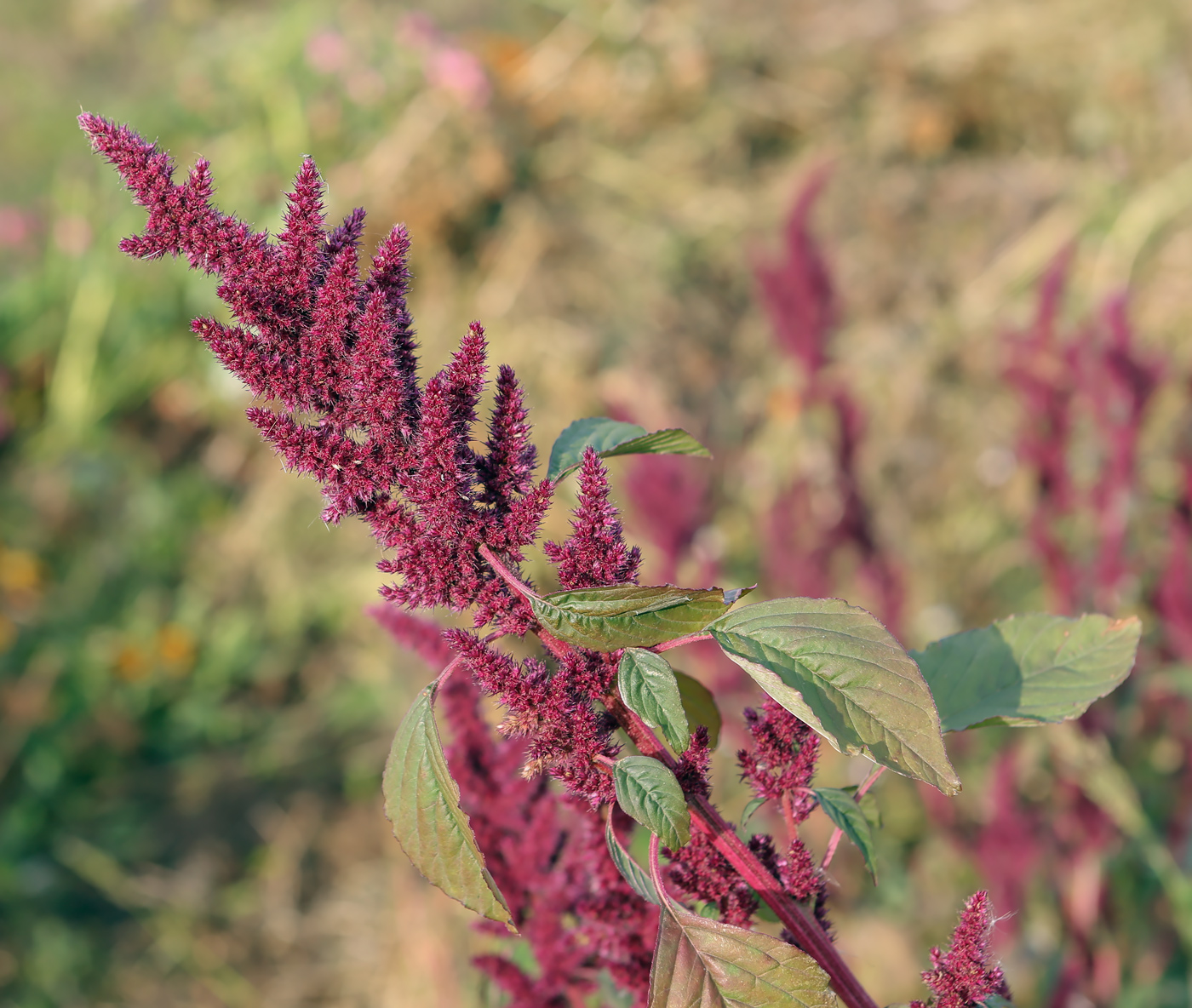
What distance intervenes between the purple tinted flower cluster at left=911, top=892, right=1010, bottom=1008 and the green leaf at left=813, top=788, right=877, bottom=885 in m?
0.07

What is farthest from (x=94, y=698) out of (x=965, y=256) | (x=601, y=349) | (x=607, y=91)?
(x=965, y=256)

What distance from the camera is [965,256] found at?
12.2 ft

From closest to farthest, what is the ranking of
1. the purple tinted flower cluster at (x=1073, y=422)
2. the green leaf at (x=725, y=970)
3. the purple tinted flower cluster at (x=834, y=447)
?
the green leaf at (x=725, y=970) → the purple tinted flower cluster at (x=1073, y=422) → the purple tinted flower cluster at (x=834, y=447)

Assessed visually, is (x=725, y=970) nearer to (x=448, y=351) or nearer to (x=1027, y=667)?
(x=1027, y=667)

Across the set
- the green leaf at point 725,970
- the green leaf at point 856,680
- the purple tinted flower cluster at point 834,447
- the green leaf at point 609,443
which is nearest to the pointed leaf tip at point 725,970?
the green leaf at point 725,970

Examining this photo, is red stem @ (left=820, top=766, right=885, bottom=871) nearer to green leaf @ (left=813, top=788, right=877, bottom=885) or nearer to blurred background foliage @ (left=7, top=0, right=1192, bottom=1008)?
green leaf @ (left=813, top=788, right=877, bottom=885)

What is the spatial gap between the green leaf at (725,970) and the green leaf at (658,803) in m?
0.05

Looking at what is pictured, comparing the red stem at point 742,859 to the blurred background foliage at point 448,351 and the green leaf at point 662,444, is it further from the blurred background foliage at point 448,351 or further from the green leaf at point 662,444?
the blurred background foliage at point 448,351

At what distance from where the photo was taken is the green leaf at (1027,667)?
Answer: 0.59m

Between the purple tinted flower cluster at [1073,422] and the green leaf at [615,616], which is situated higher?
the purple tinted flower cluster at [1073,422]

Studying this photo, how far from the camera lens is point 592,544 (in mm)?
508

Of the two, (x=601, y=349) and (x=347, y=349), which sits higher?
(x=601, y=349)

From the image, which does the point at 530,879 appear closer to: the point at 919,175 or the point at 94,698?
the point at 94,698

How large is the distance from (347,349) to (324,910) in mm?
2489
